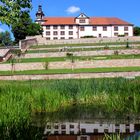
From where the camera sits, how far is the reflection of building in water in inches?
558

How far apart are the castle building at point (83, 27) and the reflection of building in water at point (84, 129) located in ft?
337

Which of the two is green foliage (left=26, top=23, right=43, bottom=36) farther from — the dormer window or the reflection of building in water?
the reflection of building in water

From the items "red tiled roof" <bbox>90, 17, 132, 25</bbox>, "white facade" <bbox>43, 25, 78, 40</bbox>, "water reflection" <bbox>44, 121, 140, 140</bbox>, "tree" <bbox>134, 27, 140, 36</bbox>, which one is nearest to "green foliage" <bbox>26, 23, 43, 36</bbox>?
"white facade" <bbox>43, 25, 78, 40</bbox>

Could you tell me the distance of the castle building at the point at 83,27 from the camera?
4697 inches

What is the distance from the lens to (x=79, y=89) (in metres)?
21.2

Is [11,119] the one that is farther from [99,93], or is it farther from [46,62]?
[46,62]

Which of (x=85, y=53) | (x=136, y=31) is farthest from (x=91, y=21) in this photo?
(x=85, y=53)

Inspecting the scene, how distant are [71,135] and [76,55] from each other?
51.2 meters

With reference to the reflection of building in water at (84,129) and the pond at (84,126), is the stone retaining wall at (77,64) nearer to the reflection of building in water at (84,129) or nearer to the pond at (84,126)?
the pond at (84,126)

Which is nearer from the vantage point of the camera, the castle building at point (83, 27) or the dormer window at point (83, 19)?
the castle building at point (83, 27)

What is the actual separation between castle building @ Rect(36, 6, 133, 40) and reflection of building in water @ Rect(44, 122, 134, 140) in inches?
4038

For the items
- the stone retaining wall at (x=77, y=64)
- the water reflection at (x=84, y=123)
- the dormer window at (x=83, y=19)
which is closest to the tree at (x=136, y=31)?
the dormer window at (x=83, y=19)

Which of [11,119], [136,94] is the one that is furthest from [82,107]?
[11,119]

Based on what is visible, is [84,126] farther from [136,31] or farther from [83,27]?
[136,31]
